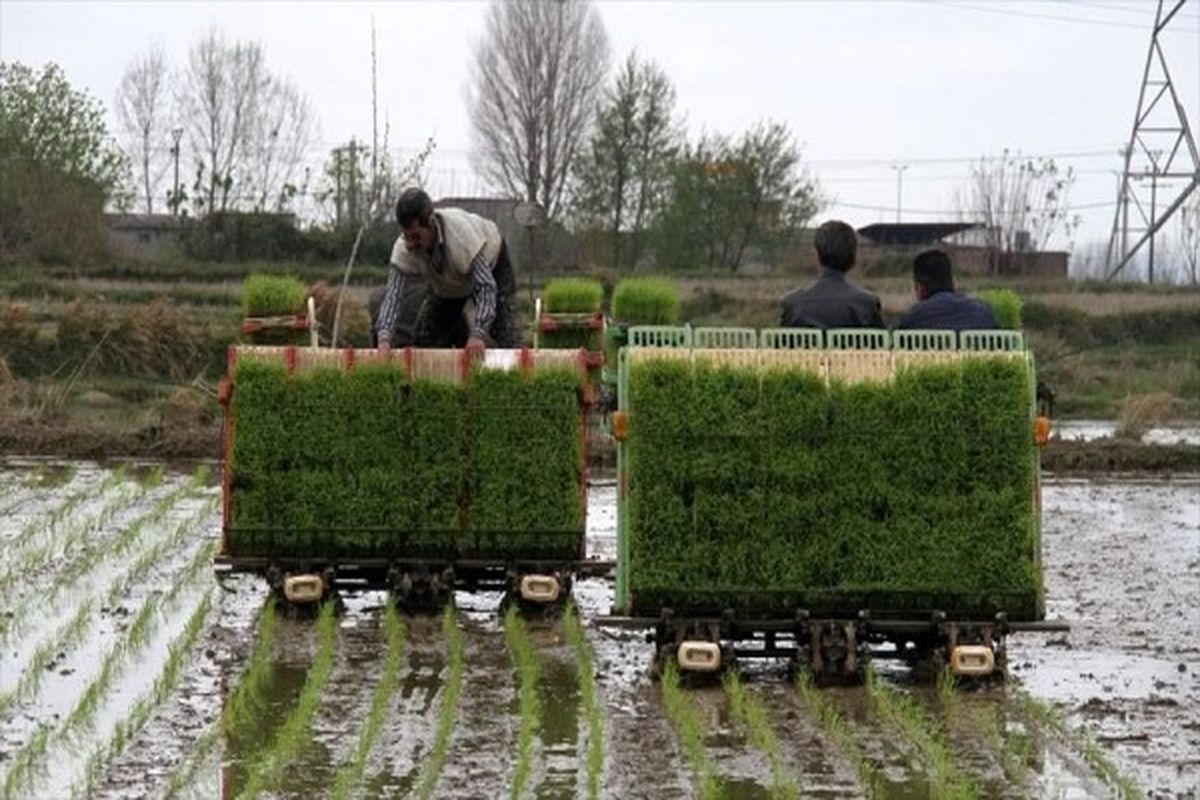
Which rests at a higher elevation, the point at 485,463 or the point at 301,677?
the point at 485,463

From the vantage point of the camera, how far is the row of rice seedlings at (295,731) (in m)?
7.97

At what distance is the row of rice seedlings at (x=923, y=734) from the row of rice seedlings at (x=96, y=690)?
296cm

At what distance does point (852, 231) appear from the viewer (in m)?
11.1

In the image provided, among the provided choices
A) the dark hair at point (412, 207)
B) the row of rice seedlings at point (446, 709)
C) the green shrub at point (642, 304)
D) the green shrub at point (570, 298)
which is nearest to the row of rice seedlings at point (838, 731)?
the row of rice seedlings at point (446, 709)

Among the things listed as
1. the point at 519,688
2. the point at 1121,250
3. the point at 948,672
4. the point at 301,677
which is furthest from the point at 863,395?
the point at 1121,250

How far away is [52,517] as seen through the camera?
16.4m

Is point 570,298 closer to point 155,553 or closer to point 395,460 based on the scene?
point 155,553

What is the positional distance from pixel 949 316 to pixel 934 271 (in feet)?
0.86

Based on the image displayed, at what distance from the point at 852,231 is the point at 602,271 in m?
34.4

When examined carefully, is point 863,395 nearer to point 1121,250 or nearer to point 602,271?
point 602,271

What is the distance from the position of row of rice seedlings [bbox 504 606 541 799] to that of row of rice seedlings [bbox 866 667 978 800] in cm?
134

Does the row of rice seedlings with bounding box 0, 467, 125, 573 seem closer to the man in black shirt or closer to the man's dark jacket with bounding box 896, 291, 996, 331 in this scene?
the man in black shirt

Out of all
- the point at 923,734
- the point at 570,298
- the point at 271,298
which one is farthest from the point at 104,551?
the point at 923,734

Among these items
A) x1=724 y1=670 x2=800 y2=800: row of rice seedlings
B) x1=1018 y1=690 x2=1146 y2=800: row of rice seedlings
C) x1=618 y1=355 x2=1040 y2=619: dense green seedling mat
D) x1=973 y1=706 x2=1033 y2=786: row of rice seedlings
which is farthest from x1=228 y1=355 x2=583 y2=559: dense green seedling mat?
x1=973 y1=706 x2=1033 y2=786: row of rice seedlings
